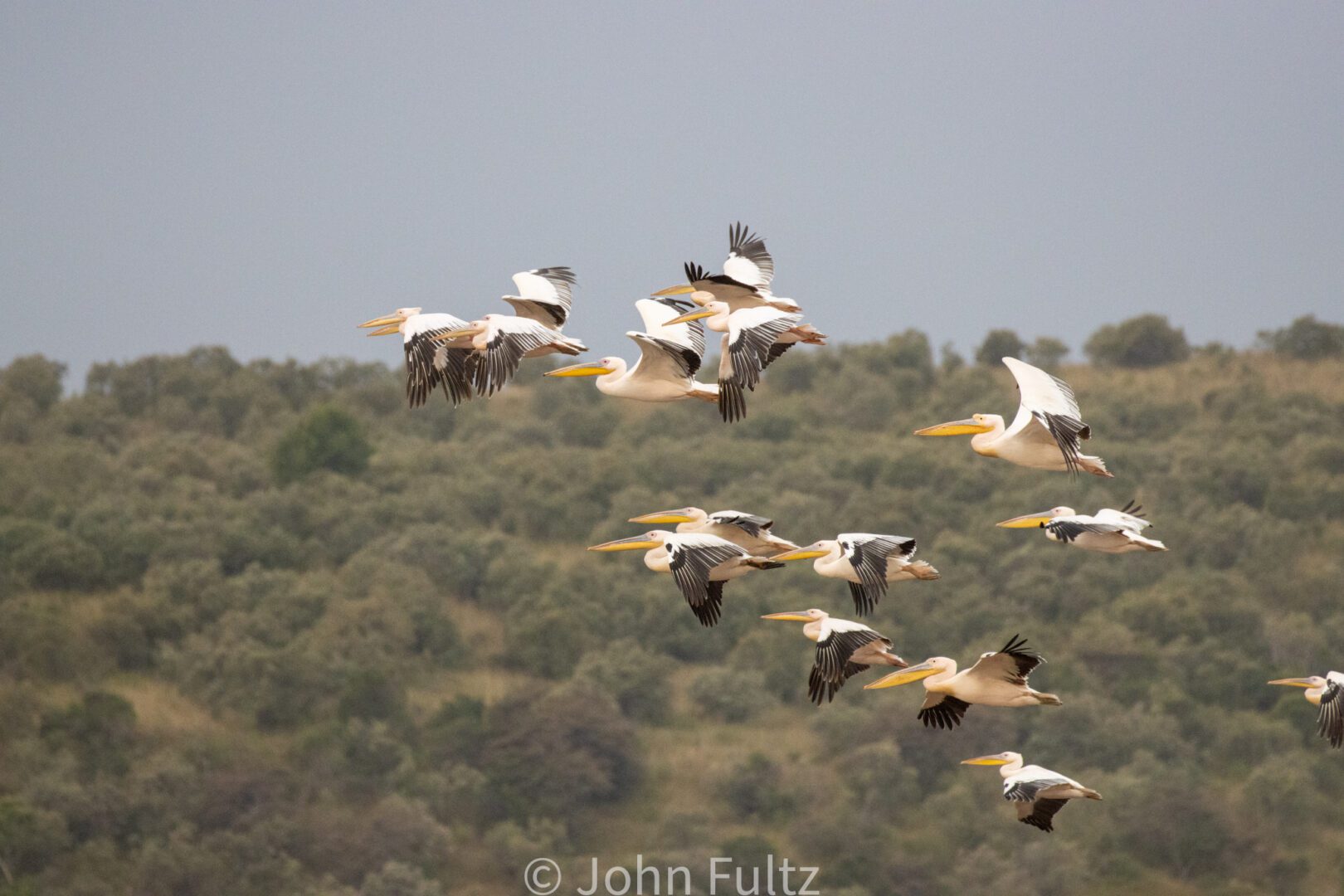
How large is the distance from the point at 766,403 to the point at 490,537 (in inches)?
621

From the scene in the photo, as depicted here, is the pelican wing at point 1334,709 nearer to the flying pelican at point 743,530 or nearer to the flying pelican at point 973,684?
the flying pelican at point 973,684

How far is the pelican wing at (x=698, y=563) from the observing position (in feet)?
38.3

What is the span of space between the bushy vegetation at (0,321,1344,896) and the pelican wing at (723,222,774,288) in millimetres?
22921

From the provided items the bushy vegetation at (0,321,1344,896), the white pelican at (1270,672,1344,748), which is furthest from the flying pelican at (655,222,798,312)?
the bushy vegetation at (0,321,1344,896)

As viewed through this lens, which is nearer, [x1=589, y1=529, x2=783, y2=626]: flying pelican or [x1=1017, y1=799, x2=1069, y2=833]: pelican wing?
[x1=589, y1=529, x2=783, y2=626]: flying pelican

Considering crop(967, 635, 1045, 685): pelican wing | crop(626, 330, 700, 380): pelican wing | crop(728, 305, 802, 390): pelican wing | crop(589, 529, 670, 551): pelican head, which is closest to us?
crop(967, 635, 1045, 685): pelican wing

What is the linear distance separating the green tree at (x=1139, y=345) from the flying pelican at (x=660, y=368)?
52142 mm

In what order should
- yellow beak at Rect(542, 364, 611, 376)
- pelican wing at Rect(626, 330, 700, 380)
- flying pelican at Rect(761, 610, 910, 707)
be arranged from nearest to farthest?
flying pelican at Rect(761, 610, 910, 707) < pelican wing at Rect(626, 330, 700, 380) < yellow beak at Rect(542, 364, 611, 376)

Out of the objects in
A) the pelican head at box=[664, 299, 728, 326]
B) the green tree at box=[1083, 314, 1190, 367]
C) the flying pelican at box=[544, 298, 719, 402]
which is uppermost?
the green tree at box=[1083, 314, 1190, 367]

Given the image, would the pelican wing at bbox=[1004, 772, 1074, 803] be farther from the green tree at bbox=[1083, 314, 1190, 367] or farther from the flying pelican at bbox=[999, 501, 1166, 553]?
the green tree at bbox=[1083, 314, 1190, 367]

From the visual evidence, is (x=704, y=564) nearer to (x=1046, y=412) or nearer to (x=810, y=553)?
A: (x=810, y=553)

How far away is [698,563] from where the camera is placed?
38.6 ft

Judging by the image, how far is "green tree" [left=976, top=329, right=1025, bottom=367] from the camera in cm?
6353

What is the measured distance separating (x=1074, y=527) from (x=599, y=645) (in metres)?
34.2
